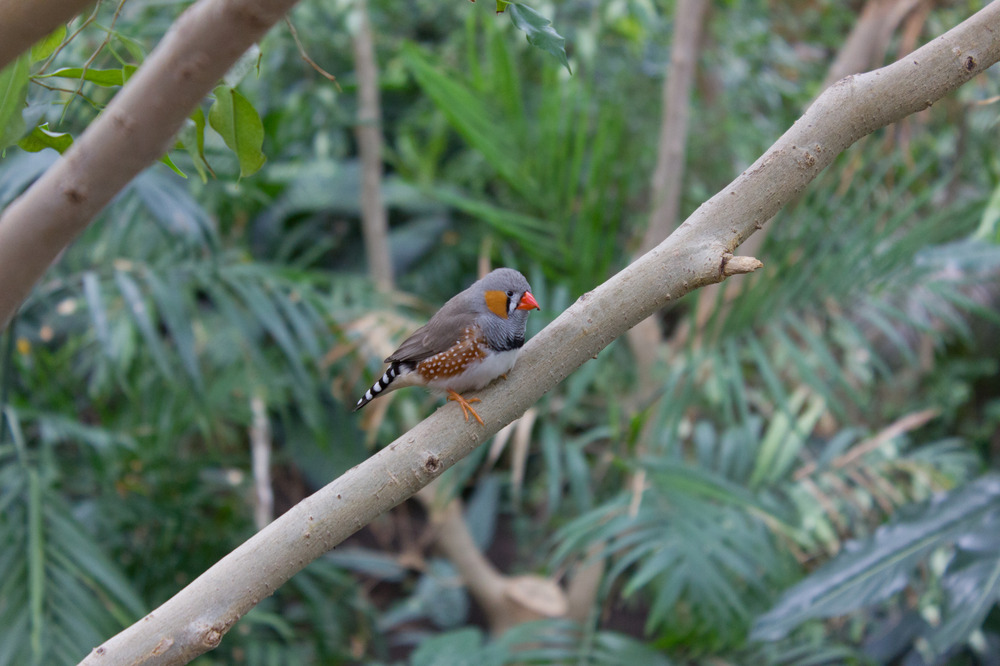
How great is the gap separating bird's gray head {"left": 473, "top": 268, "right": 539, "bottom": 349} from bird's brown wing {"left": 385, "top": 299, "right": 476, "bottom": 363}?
0.12 feet

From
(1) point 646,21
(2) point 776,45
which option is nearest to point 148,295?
(1) point 646,21

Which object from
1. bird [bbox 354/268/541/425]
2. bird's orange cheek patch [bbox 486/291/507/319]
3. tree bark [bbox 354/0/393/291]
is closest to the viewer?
bird [bbox 354/268/541/425]

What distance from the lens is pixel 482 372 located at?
119 centimetres

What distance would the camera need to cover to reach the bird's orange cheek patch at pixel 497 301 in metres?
1.32

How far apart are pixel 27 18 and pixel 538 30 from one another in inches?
20.6

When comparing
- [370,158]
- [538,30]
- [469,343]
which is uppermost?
[370,158]

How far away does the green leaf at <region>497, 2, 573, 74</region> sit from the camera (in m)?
0.90

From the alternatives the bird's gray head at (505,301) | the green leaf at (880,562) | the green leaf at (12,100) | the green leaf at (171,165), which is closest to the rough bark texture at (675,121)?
the green leaf at (880,562)

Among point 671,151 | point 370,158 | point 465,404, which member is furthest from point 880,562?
point 370,158

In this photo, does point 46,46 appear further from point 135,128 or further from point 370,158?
point 370,158

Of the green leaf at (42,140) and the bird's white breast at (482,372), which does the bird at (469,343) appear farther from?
the green leaf at (42,140)

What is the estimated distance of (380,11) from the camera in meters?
3.97

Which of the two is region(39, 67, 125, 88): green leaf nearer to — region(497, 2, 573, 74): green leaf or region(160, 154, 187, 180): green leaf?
region(160, 154, 187, 180): green leaf

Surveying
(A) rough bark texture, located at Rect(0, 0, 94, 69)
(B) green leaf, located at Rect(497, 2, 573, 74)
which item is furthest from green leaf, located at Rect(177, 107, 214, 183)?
(B) green leaf, located at Rect(497, 2, 573, 74)
